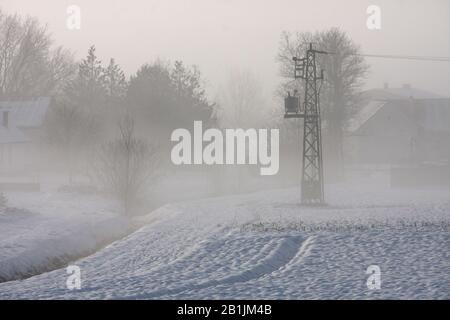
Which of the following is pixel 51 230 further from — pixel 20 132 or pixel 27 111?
pixel 27 111

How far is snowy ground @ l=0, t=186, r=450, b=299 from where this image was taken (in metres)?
15.8

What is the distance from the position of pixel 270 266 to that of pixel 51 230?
11201mm

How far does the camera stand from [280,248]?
21281 mm

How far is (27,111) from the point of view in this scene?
66.4 m

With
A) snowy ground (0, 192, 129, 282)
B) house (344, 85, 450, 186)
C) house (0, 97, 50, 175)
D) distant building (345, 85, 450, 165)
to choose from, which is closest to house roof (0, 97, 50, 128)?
house (0, 97, 50, 175)

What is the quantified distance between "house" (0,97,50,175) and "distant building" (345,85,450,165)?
29.8 meters

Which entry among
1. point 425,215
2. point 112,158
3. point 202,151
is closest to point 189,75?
point 202,151

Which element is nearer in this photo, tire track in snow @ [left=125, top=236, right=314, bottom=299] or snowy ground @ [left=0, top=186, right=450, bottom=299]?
snowy ground @ [left=0, top=186, right=450, bottom=299]

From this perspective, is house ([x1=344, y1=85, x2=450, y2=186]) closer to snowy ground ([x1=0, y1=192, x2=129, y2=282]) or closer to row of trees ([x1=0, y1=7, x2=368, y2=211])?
row of trees ([x1=0, y1=7, x2=368, y2=211])

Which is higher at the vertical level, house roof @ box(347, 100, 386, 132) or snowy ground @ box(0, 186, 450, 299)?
house roof @ box(347, 100, 386, 132)

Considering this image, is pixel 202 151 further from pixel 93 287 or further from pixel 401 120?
pixel 93 287

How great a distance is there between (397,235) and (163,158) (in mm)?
34990

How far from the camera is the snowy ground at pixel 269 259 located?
15.8 m

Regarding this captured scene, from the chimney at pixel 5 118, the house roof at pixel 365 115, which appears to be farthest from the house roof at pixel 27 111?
the house roof at pixel 365 115
